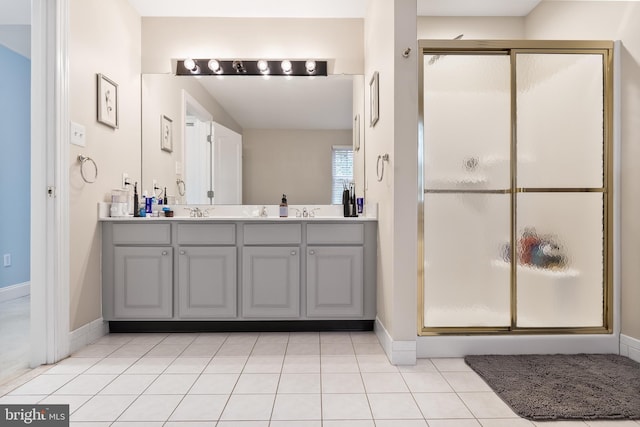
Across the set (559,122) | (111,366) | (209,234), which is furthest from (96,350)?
(559,122)

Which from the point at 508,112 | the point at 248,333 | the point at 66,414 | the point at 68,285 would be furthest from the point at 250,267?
the point at 508,112

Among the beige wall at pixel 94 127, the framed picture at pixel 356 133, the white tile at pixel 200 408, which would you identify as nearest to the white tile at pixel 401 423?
the white tile at pixel 200 408

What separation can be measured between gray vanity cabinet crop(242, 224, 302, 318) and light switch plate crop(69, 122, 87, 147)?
44.5 inches

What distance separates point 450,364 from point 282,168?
1.89m

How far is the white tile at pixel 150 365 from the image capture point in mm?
2053

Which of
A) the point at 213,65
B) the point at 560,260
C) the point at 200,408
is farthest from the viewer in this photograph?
the point at 213,65

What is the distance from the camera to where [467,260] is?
229 centimetres

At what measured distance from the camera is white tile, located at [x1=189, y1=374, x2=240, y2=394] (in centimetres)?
182

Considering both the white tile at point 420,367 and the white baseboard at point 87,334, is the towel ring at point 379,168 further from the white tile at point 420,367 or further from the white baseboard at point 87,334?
the white baseboard at point 87,334

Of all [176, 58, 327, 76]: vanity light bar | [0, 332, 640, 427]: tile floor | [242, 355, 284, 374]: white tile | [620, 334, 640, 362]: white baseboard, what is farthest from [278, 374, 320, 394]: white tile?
[176, 58, 327, 76]: vanity light bar

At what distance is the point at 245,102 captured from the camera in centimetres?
320

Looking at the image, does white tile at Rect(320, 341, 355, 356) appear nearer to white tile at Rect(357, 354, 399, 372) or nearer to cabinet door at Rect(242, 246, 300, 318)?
white tile at Rect(357, 354, 399, 372)

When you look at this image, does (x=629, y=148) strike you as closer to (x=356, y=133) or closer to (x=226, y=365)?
(x=356, y=133)

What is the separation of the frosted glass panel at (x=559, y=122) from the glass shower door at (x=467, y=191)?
0.37 ft
